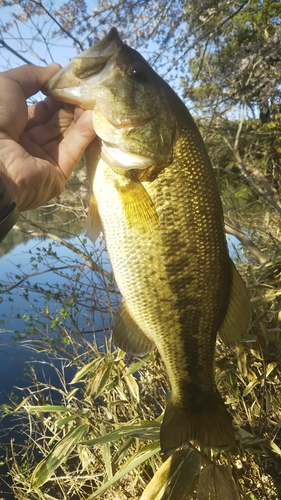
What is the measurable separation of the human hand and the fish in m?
0.18

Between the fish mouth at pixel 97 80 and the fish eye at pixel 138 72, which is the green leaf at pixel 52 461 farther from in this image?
the fish eye at pixel 138 72

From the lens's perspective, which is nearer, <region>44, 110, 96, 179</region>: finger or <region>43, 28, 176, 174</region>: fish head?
<region>43, 28, 176, 174</region>: fish head

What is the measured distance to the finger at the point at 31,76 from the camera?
1.78 meters

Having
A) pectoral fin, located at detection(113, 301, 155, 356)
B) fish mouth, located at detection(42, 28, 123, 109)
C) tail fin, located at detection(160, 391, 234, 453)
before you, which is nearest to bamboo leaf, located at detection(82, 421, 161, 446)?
tail fin, located at detection(160, 391, 234, 453)

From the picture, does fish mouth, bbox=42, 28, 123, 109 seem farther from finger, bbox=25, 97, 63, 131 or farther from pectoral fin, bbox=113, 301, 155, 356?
pectoral fin, bbox=113, 301, 155, 356

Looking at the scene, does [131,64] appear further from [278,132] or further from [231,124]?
[278,132]

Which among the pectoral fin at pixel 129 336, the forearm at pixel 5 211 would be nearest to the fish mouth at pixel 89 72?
the forearm at pixel 5 211

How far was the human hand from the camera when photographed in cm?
176

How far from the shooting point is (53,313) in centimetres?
538

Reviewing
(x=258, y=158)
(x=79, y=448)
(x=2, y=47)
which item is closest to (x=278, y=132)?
(x=258, y=158)

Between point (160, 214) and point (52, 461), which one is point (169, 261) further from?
point (52, 461)

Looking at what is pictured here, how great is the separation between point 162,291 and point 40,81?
1098 mm

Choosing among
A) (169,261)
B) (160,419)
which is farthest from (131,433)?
(169,261)

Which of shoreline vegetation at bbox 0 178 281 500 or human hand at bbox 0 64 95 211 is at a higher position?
human hand at bbox 0 64 95 211
